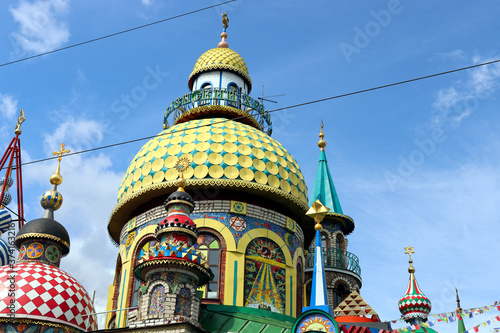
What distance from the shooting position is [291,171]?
19828 mm

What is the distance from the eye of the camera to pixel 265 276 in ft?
58.5

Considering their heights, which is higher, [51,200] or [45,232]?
[51,200]

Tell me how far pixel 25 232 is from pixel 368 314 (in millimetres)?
9197

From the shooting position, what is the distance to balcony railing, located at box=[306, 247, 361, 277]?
880 inches


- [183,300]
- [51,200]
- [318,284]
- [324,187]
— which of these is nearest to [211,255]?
[183,300]

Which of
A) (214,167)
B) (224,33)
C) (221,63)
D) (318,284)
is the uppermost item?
(224,33)

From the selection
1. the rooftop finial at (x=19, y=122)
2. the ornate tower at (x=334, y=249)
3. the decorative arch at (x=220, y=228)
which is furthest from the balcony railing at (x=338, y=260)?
the rooftop finial at (x=19, y=122)

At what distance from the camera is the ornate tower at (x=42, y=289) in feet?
48.7

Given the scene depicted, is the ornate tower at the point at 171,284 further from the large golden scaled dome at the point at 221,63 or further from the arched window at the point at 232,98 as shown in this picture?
the large golden scaled dome at the point at 221,63

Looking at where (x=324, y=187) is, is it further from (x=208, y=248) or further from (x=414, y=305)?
(x=208, y=248)

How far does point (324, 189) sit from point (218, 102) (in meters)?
5.78

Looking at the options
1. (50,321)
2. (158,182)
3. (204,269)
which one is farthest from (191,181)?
(50,321)

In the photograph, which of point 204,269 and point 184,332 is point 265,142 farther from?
point 184,332

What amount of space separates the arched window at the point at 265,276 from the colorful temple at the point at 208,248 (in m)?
0.03
